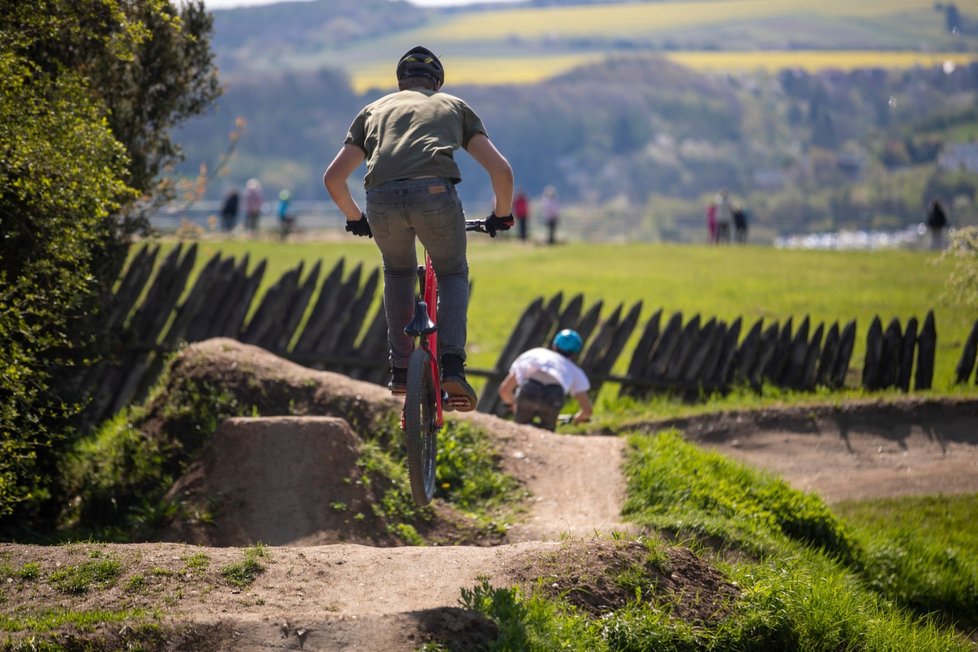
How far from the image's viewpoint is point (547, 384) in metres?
12.2

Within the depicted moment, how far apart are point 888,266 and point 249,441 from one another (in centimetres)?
2596

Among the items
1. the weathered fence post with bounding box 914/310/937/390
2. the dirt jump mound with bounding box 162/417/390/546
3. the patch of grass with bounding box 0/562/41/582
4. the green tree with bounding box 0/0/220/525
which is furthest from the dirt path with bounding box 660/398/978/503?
the patch of grass with bounding box 0/562/41/582

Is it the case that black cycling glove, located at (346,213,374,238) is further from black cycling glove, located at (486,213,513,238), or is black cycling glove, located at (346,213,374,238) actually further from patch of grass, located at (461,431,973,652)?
patch of grass, located at (461,431,973,652)

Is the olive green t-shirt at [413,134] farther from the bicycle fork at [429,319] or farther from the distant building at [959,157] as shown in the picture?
the distant building at [959,157]

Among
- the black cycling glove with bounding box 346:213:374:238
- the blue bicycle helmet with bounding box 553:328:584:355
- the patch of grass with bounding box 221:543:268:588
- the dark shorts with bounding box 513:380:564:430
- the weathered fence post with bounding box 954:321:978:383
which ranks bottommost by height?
the patch of grass with bounding box 221:543:268:588

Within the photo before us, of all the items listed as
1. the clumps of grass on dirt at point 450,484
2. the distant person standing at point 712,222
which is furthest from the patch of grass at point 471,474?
the distant person standing at point 712,222

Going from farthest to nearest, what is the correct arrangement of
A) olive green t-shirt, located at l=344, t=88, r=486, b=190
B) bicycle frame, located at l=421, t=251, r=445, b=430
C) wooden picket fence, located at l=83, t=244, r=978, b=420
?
wooden picket fence, located at l=83, t=244, r=978, b=420 → bicycle frame, located at l=421, t=251, r=445, b=430 → olive green t-shirt, located at l=344, t=88, r=486, b=190

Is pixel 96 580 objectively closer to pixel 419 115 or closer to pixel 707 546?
pixel 419 115

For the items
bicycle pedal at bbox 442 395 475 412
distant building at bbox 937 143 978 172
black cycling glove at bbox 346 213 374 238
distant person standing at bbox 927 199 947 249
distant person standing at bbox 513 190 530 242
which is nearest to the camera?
black cycling glove at bbox 346 213 374 238

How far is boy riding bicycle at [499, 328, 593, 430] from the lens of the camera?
12195 mm

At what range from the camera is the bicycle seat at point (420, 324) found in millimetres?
A: 7977

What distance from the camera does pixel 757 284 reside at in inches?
1124

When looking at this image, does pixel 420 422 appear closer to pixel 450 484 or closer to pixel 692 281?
pixel 450 484

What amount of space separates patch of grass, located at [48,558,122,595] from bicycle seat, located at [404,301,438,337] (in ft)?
6.97
